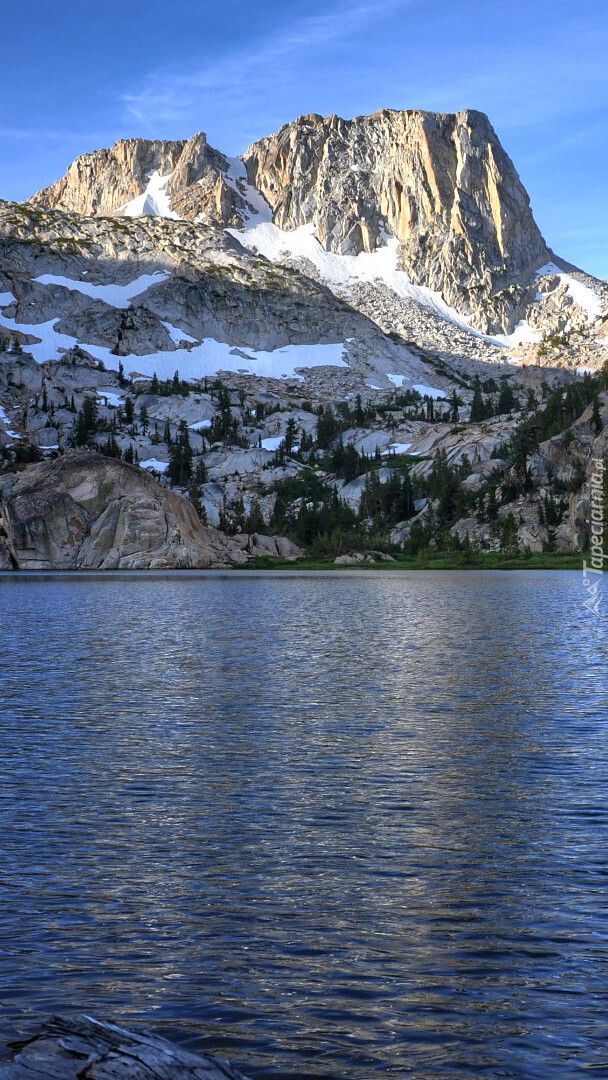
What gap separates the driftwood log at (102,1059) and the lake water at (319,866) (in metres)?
2.33

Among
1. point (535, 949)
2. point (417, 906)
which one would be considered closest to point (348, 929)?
point (417, 906)

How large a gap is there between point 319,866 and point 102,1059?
998cm

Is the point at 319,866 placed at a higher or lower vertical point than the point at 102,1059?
lower

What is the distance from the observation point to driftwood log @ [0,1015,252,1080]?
8.50m

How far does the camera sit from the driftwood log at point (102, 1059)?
8.50 meters

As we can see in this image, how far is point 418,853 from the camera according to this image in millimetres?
19016

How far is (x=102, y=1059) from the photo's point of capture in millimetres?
8625

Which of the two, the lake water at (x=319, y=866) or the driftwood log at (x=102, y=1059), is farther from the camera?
the lake water at (x=319, y=866)

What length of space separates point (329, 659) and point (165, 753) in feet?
78.8

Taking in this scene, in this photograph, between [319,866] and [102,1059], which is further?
[319,866]

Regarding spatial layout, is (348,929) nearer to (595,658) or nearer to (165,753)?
(165,753)

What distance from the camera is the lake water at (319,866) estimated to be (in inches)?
480

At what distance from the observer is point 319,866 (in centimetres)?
1825

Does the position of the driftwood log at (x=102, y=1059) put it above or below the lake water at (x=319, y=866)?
above
